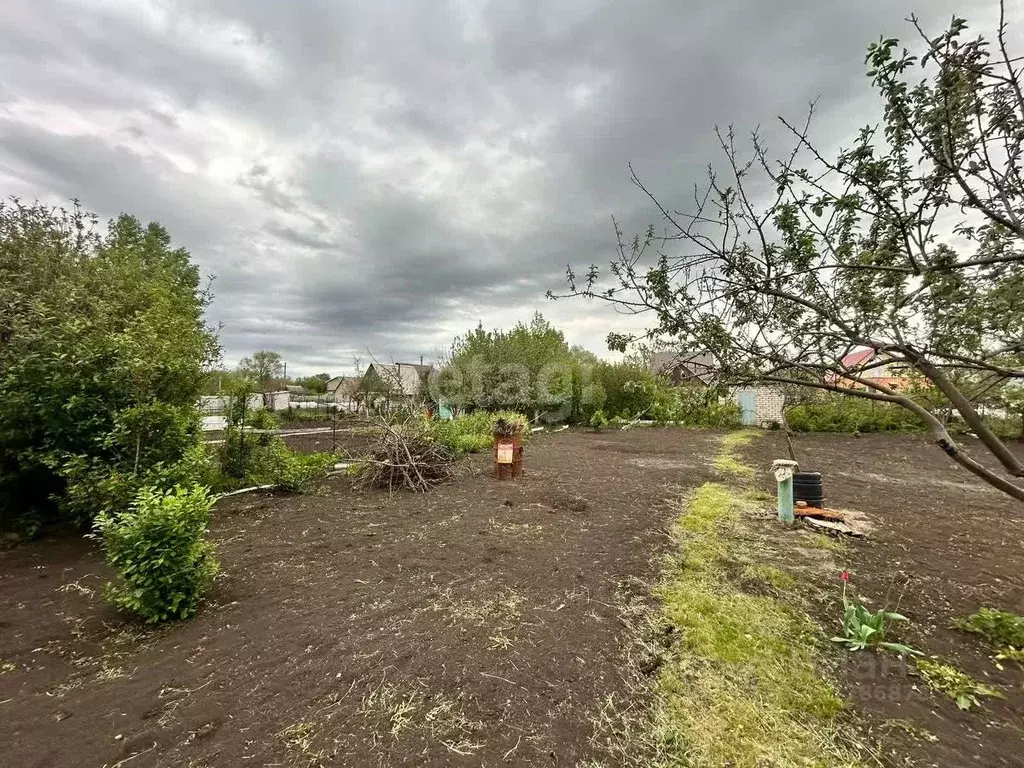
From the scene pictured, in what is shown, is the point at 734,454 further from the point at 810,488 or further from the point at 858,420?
the point at 858,420

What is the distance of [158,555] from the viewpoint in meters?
2.97

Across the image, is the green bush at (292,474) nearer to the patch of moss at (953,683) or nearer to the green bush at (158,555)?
the green bush at (158,555)

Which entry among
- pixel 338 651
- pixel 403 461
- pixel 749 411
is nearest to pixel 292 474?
pixel 403 461

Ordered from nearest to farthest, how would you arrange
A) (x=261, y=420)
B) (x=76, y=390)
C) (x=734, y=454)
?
(x=76, y=390) < (x=261, y=420) < (x=734, y=454)

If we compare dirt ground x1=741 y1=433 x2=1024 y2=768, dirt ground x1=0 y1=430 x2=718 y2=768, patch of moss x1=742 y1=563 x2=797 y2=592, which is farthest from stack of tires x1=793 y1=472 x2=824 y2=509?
dirt ground x1=0 y1=430 x2=718 y2=768

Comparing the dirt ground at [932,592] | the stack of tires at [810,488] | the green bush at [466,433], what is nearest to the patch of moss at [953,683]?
the dirt ground at [932,592]

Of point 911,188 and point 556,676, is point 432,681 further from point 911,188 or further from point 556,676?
point 911,188

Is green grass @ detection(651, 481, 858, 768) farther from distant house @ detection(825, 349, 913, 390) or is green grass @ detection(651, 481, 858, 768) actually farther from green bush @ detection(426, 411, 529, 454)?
green bush @ detection(426, 411, 529, 454)

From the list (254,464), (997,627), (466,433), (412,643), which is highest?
(466,433)

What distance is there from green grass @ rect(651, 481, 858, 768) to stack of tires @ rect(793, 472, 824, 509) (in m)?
2.37

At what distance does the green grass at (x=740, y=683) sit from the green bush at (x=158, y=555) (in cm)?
321

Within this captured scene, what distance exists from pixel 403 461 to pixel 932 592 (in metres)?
6.73

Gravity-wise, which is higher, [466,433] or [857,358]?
[857,358]

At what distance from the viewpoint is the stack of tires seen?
5809 mm
